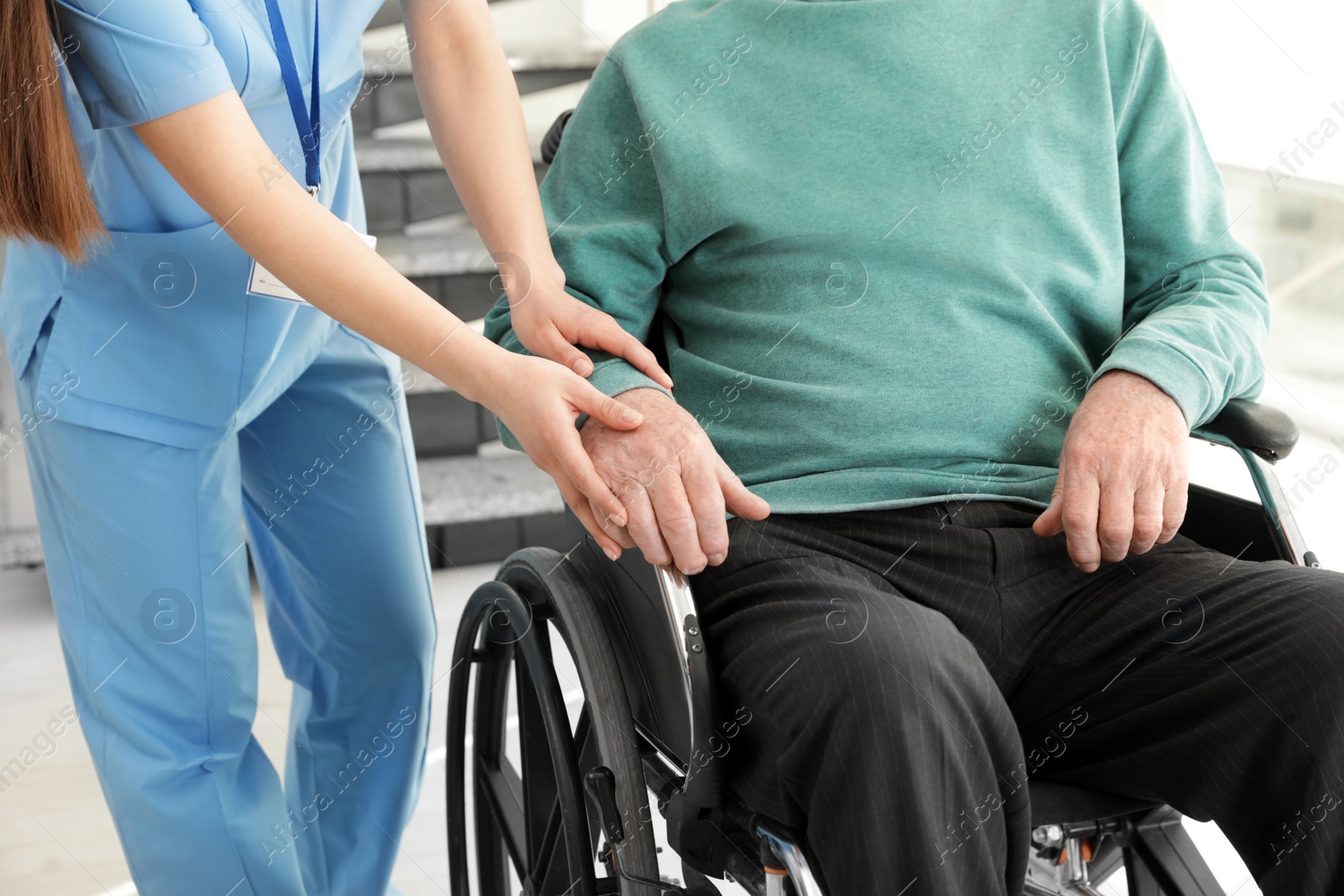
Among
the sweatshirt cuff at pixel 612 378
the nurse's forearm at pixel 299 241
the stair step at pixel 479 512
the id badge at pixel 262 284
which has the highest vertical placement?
the nurse's forearm at pixel 299 241

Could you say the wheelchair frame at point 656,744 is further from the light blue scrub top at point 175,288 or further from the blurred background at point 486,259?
the blurred background at point 486,259

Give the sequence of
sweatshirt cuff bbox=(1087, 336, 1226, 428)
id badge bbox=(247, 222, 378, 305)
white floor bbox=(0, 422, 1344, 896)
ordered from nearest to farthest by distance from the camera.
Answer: sweatshirt cuff bbox=(1087, 336, 1226, 428) < id badge bbox=(247, 222, 378, 305) < white floor bbox=(0, 422, 1344, 896)

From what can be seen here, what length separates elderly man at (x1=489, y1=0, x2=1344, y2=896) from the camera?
2.69 ft

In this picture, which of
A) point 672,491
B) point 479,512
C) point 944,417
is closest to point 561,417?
point 672,491

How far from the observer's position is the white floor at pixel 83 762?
165 cm

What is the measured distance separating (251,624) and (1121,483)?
2.76 ft

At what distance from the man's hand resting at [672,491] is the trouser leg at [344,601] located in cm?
41

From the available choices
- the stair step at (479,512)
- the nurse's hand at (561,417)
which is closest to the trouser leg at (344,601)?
the nurse's hand at (561,417)

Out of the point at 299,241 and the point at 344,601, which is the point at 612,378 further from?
the point at 344,601

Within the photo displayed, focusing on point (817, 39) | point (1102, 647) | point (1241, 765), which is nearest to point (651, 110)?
point (817, 39)

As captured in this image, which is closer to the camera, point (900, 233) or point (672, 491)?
point (672, 491)

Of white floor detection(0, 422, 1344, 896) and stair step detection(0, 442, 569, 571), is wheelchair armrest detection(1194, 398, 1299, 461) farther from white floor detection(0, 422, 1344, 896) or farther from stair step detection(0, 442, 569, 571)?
stair step detection(0, 442, 569, 571)

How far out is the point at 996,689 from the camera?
0.83 meters

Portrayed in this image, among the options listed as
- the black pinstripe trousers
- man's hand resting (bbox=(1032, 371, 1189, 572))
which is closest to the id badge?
the black pinstripe trousers
